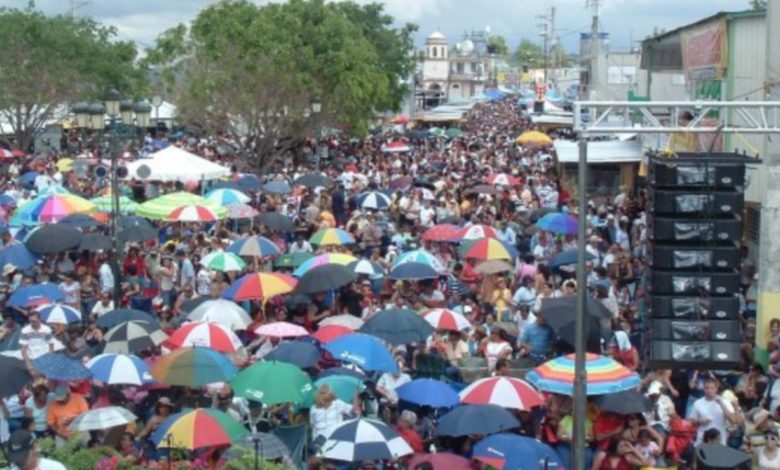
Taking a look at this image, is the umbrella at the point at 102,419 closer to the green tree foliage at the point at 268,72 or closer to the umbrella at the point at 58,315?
the umbrella at the point at 58,315

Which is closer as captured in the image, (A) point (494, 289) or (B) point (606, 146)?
(A) point (494, 289)

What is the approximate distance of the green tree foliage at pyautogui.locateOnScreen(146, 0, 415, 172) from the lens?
1767 inches

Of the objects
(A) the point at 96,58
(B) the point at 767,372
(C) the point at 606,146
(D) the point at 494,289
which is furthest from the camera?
(A) the point at 96,58

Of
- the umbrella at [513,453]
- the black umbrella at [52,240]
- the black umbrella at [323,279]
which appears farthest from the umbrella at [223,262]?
the umbrella at [513,453]

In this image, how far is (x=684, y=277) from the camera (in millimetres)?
13062

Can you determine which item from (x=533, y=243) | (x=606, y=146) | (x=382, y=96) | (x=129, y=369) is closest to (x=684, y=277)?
(x=129, y=369)

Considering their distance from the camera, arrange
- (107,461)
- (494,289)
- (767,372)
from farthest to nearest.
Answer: (494,289)
(767,372)
(107,461)

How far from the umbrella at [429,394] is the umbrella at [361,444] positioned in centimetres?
145

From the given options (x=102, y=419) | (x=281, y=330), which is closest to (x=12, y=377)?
(x=102, y=419)

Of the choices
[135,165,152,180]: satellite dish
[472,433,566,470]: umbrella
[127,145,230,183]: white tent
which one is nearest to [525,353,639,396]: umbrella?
[472,433,566,470]: umbrella

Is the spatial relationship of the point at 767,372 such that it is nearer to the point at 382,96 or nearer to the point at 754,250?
the point at 754,250

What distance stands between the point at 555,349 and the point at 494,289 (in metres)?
3.69

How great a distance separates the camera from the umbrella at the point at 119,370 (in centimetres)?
1301

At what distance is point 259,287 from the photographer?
17266 mm
